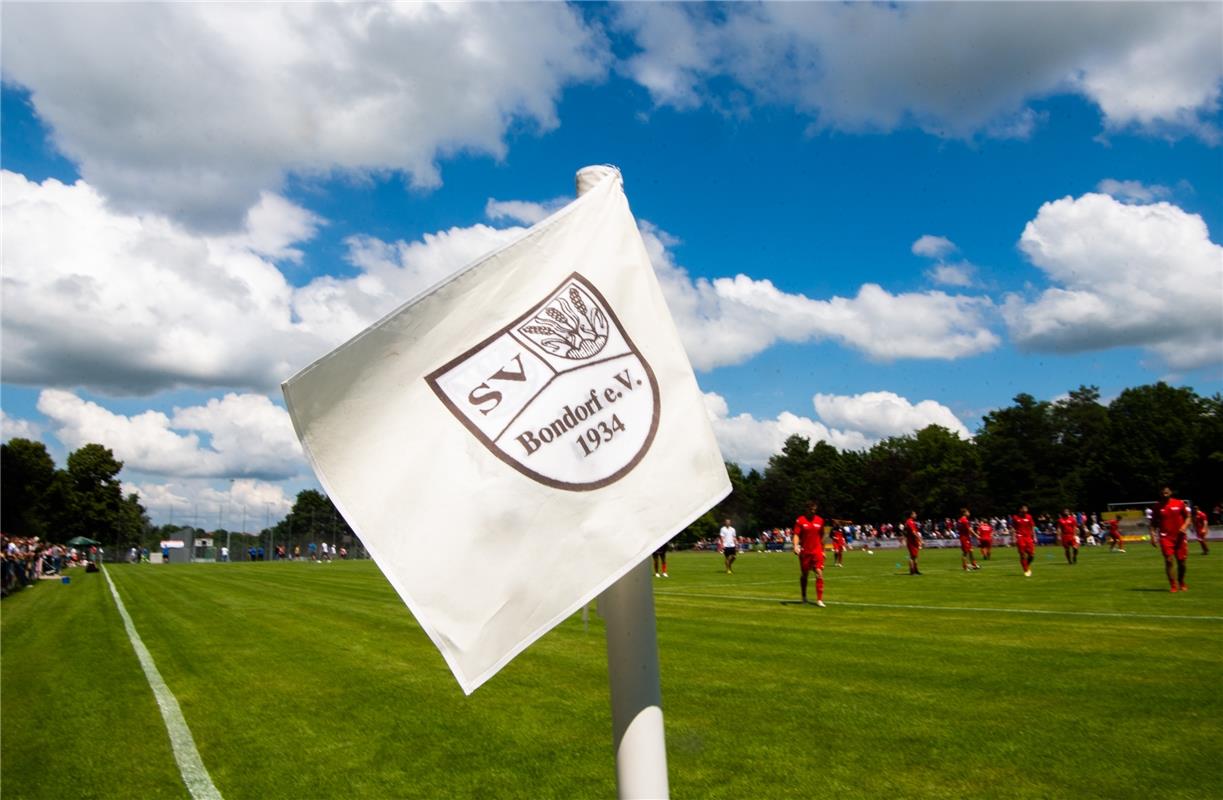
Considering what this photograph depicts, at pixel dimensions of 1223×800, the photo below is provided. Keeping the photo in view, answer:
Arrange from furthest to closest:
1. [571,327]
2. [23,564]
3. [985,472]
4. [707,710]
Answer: [985,472] → [23,564] → [707,710] → [571,327]

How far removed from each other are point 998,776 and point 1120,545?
155 ft

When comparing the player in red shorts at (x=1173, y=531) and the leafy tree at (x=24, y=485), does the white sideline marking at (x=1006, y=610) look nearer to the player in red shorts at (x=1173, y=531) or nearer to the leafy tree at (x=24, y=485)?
the player in red shorts at (x=1173, y=531)

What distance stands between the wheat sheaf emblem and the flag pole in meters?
0.49

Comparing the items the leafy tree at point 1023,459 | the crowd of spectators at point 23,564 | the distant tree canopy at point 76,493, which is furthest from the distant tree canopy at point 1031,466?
the distant tree canopy at point 76,493

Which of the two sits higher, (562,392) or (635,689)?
(562,392)

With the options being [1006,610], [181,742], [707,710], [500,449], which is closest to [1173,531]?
[1006,610]

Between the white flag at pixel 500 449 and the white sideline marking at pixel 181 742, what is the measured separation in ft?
18.0

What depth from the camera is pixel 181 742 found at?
772cm

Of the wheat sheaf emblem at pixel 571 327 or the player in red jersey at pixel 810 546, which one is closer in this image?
the wheat sheaf emblem at pixel 571 327

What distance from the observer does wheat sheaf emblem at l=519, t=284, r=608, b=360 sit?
1.88 meters

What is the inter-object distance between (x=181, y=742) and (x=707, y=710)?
4614 mm

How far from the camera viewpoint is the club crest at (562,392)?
5.80ft

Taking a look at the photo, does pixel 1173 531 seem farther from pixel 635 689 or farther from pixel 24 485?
pixel 24 485

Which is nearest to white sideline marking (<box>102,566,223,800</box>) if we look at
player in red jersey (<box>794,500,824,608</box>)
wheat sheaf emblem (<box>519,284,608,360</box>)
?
wheat sheaf emblem (<box>519,284,608,360</box>)
